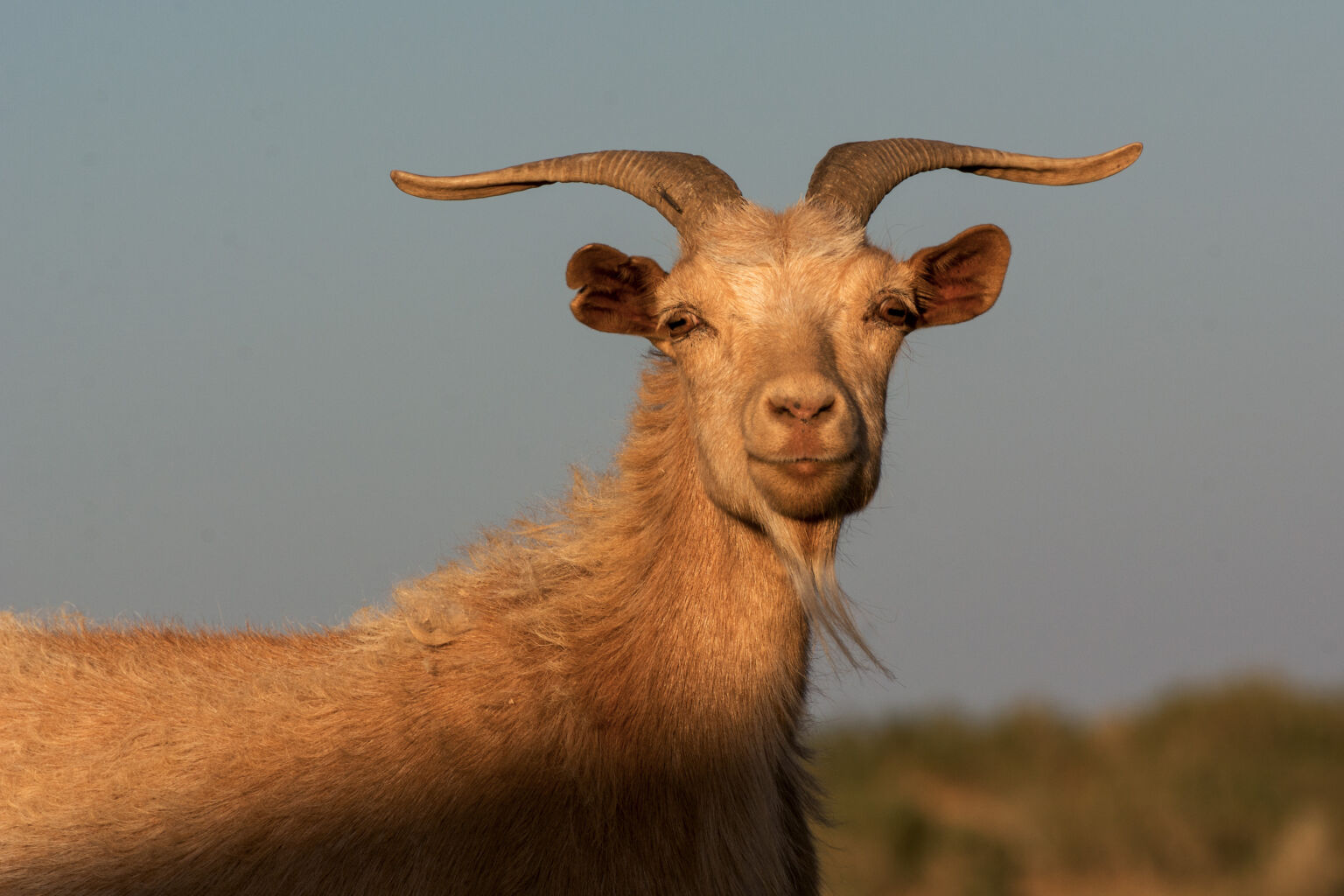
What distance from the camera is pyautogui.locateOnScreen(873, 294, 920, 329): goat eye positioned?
5.77m

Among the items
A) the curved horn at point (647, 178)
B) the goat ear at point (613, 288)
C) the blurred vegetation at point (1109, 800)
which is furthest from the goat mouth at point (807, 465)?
the blurred vegetation at point (1109, 800)

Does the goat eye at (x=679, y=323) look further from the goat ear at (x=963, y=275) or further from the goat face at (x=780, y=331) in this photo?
the goat ear at (x=963, y=275)

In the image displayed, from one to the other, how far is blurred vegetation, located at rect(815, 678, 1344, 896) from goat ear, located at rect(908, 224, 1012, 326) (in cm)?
893

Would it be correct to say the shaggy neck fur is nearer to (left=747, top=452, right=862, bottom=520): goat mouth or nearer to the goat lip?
(left=747, top=452, right=862, bottom=520): goat mouth

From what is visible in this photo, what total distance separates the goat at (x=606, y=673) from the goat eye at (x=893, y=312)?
0.06 feet

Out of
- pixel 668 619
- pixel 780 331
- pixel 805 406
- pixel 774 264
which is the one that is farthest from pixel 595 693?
pixel 774 264

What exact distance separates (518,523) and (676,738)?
1.36m

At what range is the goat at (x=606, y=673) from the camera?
5195 mm

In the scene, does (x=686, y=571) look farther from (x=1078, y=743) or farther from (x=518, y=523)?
(x=1078, y=743)

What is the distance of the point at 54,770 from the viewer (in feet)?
19.3

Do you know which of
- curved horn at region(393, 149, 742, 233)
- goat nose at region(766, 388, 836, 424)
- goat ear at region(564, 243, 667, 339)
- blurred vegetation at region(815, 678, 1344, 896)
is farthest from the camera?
blurred vegetation at region(815, 678, 1344, 896)

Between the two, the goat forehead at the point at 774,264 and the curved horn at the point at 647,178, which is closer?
the goat forehead at the point at 774,264

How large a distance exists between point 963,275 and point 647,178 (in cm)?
152

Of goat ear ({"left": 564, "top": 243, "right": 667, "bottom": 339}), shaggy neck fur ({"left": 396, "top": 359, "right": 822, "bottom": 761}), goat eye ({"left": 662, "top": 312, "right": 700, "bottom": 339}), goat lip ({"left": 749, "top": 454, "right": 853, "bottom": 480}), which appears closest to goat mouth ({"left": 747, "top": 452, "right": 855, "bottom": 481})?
goat lip ({"left": 749, "top": 454, "right": 853, "bottom": 480})
